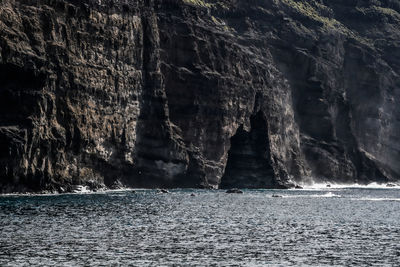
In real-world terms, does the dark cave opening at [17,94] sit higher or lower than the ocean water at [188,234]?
higher

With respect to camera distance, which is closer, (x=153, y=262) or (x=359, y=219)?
(x=153, y=262)

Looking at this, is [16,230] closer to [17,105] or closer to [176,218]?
[176,218]

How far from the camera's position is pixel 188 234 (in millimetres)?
96125

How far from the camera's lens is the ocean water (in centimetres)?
7538

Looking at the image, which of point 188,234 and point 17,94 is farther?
point 17,94

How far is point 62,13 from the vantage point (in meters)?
193

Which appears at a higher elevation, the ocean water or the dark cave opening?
the dark cave opening

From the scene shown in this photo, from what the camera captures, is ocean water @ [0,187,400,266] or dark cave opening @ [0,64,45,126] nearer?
ocean water @ [0,187,400,266]

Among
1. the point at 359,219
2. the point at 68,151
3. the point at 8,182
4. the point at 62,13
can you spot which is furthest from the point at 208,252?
the point at 62,13

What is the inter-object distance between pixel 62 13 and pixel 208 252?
123 metres

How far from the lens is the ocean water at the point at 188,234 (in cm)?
7538

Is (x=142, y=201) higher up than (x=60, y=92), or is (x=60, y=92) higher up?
(x=60, y=92)

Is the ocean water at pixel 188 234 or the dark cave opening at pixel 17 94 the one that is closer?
the ocean water at pixel 188 234

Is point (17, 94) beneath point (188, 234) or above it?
above
